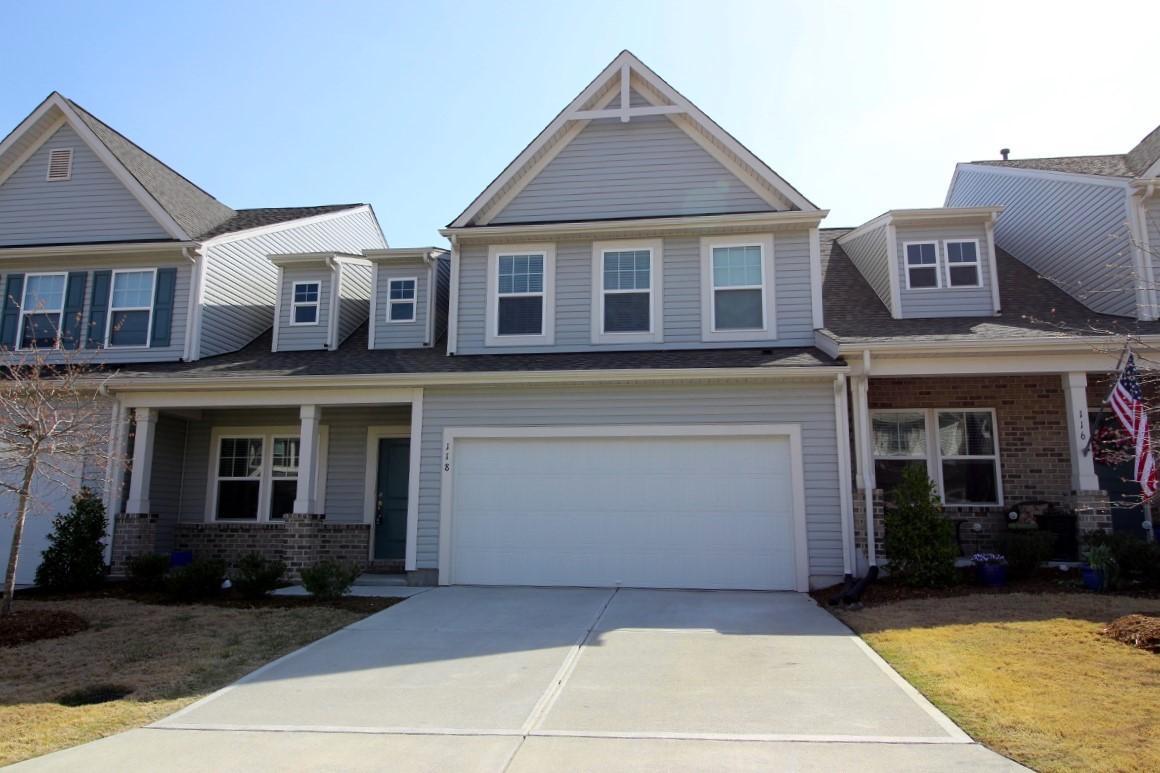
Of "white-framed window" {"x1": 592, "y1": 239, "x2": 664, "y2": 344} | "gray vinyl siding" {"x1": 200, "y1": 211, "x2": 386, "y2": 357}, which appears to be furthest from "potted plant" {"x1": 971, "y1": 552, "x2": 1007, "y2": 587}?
"gray vinyl siding" {"x1": 200, "y1": 211, "x2": 386, "y2": 357}

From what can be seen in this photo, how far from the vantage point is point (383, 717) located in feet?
18.9

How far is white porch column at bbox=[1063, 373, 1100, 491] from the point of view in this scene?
36.2 feet

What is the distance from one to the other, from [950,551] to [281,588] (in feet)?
30.6

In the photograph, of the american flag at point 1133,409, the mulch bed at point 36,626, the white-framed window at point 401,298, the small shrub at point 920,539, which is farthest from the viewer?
the white-framed window at point 401,298

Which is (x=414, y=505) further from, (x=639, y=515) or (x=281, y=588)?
(x=639, y=515)

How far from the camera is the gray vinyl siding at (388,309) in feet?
47.3

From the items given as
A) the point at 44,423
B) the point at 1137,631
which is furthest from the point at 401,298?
the point at 1137,631

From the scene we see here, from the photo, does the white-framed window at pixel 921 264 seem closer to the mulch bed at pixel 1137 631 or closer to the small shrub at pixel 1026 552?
the small shrub at pixel 1026 552

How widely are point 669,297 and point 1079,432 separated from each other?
616 centimetres

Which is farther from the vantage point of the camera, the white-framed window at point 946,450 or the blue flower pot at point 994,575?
Result: the white-framed window at point 946,450

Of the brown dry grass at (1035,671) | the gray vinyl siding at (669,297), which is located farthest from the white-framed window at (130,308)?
the brown dry grass at (1035,671)

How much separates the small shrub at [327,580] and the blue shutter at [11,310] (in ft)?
27.6

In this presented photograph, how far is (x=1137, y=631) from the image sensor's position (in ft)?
24.2

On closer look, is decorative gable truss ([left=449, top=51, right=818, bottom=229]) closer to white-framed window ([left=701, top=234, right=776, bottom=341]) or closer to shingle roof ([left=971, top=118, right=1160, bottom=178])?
white-framed window ([left=701, top=234, right=776, bottom=341])
